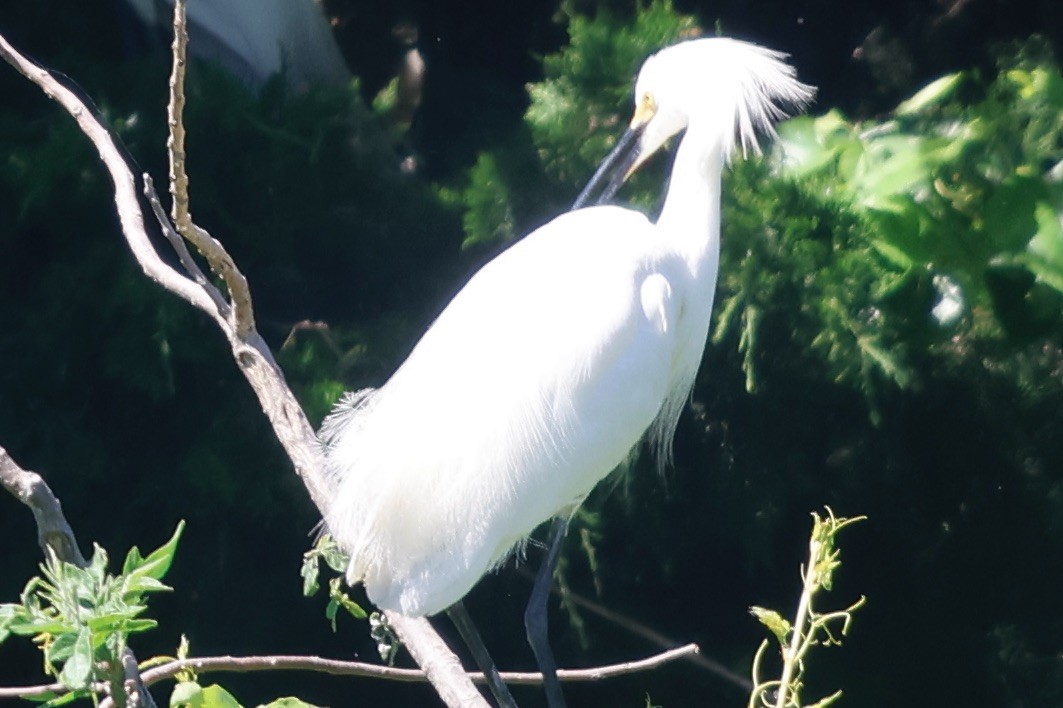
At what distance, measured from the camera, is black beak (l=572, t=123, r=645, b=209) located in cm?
173

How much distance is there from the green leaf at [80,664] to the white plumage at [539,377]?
0.63 m

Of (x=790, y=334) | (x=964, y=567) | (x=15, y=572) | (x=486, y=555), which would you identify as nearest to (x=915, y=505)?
(x=964, y=567)

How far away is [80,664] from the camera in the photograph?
70 cm

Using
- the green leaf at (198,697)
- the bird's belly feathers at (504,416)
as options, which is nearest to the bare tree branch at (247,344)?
the bird's belly feathers at (504,416)

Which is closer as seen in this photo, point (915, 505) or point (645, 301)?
point (645, 301)

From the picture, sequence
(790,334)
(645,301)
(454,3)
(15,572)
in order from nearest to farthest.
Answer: (645,301)
(790,334)
(15,572)
(454,3)

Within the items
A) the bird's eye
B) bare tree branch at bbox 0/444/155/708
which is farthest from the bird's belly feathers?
bare tree branch at bbox 0/444/155/708

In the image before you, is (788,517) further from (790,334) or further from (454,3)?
(454,3)

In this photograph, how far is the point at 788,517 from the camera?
6.68 ft

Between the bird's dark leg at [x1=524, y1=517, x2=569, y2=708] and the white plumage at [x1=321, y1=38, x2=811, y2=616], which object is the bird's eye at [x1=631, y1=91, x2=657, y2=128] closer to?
the white plumage at [x1=321, y1=38, x2=811, y2=616]

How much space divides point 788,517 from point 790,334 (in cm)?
33

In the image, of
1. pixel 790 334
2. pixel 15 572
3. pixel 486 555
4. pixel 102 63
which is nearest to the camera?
pixel 486 555

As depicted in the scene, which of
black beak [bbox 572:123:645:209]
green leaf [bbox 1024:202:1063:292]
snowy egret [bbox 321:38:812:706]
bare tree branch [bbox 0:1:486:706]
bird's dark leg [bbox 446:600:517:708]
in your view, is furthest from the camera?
black beak [bbox 572:123:645:209]

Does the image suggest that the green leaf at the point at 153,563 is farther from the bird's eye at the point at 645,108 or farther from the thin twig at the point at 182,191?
the bird's eye at the point at 645,108
